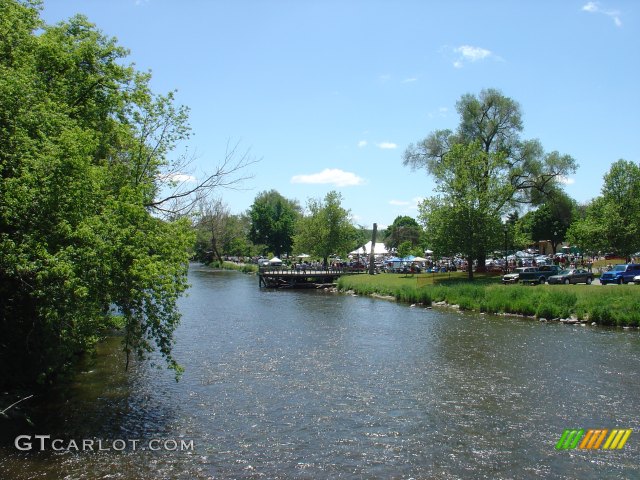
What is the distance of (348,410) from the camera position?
1407 centimetres

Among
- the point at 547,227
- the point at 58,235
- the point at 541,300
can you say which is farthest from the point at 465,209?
the point at 547,227

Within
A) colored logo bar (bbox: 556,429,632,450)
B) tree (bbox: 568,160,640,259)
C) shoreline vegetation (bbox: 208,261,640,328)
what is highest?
tree (bbox: 568,160,640,259)

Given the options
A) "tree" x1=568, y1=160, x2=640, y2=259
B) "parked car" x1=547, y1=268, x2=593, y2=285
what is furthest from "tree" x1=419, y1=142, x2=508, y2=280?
"tree" x1=568, y1=160, x2=640, y2=259

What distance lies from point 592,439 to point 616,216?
133 ft

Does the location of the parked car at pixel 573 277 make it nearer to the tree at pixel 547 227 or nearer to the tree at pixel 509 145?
the tree at pixel 509 145

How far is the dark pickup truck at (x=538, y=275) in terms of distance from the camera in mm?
40594

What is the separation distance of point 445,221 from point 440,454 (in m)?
35.8

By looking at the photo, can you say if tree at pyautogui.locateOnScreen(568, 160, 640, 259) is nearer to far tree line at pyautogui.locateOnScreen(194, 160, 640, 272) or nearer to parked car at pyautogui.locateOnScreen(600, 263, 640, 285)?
far tree line at pyautogui.locateOnScreen(194, 160, 640, 272)

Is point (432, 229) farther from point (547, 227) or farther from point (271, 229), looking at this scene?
point (271, 229)

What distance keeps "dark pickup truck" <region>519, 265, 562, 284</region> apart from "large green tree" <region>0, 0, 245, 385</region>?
109ft

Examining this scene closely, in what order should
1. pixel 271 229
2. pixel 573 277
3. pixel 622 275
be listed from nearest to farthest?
pixel 622 275, pixel 573 277, pixel 271 229

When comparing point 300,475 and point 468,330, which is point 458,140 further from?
point 300,475

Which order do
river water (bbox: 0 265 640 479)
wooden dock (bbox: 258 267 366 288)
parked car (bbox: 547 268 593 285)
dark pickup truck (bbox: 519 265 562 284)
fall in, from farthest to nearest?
wooden dock (bbox: 258 267 366 288) < dark pickup truck (bbox: 519 265 562 284) < parked car (bbox: 547 268 593 285) < river water (bbox: 0 265 640 479)

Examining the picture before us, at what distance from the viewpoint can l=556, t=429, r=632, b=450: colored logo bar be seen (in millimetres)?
11578
